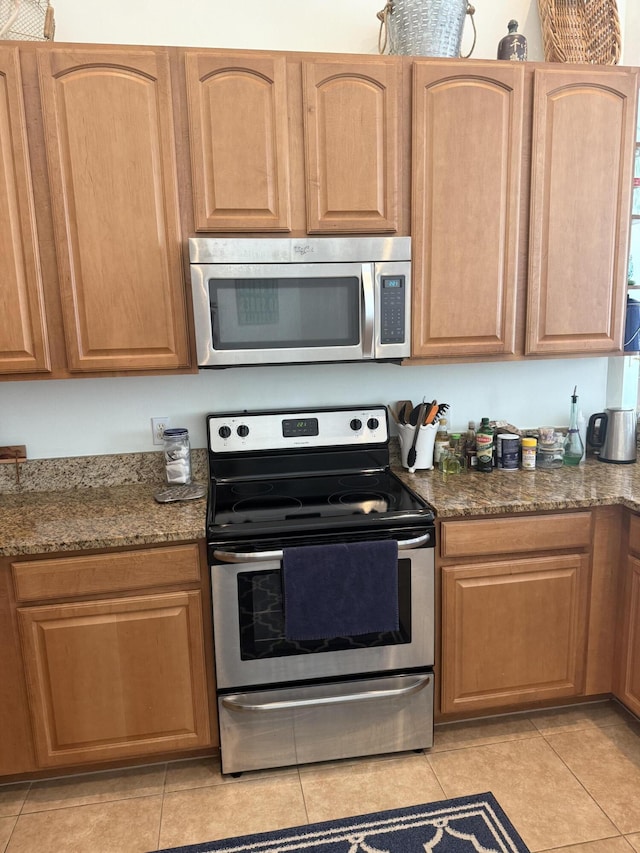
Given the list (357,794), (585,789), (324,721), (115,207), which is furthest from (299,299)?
(585,789)

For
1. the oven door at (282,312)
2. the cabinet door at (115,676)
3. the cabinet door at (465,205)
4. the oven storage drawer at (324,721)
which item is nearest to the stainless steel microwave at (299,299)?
the oven door at (282,312)

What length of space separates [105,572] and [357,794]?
1.07 m

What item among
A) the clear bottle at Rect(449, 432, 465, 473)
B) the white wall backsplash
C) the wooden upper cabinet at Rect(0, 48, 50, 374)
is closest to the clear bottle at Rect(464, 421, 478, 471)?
the clear bottle at Rect(449, 432, 465, 473)

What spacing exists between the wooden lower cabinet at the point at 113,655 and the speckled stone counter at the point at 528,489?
88 cm

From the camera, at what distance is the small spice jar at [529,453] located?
2.38m

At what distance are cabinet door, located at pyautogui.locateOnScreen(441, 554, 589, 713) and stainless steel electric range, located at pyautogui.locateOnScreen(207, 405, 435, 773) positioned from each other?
11 cm

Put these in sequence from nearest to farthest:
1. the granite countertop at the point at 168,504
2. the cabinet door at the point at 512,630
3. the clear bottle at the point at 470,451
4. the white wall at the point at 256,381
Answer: the granite countertop at the point at 168,504, the cabinet door at the point at 512,630, the white wall at the point at 256,381, the clear bottle at the point at 470,451

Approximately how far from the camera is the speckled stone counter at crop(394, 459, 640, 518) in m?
1.99

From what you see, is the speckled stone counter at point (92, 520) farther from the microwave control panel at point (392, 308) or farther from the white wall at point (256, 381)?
the microwave control panel at point (392, 308)

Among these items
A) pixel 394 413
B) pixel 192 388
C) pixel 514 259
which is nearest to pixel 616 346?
pixel 514 259

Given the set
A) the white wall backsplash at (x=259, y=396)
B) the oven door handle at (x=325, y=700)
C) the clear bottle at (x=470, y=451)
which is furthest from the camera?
the clear bottle at (x=470, y=451)

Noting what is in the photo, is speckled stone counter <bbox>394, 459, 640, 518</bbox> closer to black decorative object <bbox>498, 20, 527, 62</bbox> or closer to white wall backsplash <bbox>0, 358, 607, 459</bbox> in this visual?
white wall backsplash <bbox>0, 358, 607, 459</bbox>

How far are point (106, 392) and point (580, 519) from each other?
181cm

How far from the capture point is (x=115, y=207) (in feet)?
6.26
